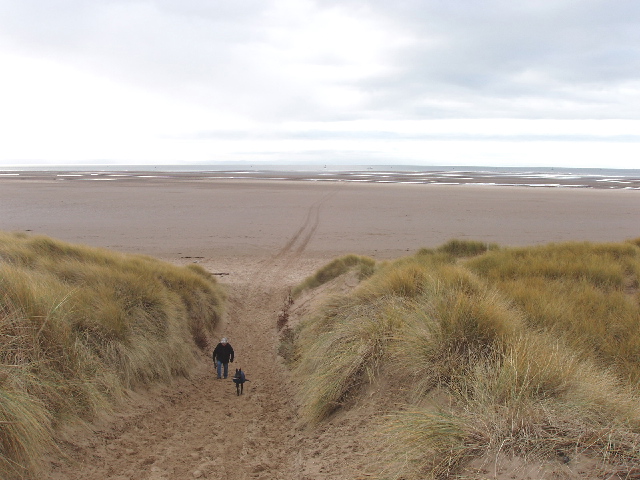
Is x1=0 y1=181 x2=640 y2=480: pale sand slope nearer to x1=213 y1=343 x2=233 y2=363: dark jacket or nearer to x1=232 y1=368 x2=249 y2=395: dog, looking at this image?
x1=232 y1=368 x2=249 y2=395: dog

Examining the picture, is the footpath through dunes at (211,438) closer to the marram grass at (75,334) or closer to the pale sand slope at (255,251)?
the pale sand slope at (255,251)

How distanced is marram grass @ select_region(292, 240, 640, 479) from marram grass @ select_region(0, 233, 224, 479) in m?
2.44

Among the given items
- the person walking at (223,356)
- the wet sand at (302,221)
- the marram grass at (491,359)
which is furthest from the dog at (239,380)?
the wet sand at (302,221)

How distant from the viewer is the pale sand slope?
5293 mm

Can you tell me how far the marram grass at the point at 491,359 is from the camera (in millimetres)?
3574

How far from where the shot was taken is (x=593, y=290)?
25.3 feet

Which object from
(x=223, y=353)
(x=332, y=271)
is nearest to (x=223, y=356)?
(x=223, y=353)

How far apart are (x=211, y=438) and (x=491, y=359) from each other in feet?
12.5

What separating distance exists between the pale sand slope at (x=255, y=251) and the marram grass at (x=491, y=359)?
36cm

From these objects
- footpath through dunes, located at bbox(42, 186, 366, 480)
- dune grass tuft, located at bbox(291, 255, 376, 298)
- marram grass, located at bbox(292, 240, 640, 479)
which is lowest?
footpath through dunes, located at bbox(42, 186, 366, 480)

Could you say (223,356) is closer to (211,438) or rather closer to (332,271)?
(211,438)

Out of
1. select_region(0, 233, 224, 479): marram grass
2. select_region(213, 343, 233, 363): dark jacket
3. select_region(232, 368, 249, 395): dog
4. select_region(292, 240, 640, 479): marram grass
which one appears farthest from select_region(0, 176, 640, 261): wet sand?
select_region(232, 368, 249, 395): dog

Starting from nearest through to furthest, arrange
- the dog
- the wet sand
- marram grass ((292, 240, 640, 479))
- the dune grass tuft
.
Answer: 1. marram grass ((292, 240, 640, 479))
2. the dog
3. the dune grass tuft
4. the wet sand

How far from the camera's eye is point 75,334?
6.35 meters
